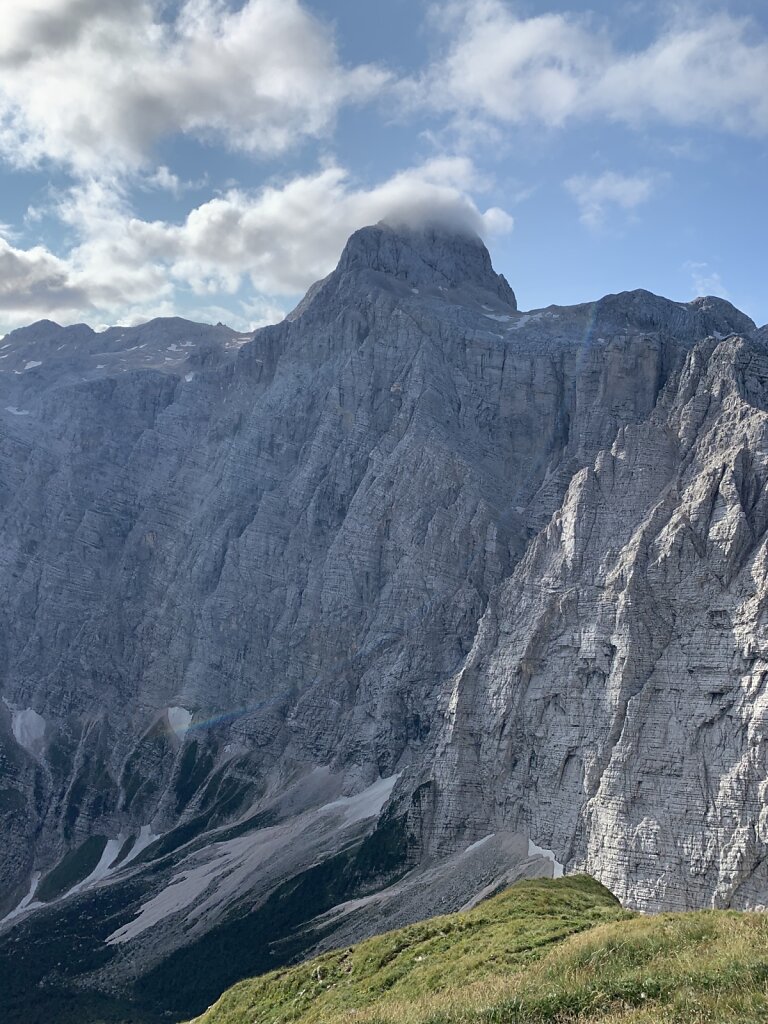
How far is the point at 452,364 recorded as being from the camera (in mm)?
199125

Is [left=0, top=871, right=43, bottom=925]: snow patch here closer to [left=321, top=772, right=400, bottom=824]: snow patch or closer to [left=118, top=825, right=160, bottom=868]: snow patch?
[left=118, top=825, right=160, bottom=868]: snow patch

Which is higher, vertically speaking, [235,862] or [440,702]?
[440,702]

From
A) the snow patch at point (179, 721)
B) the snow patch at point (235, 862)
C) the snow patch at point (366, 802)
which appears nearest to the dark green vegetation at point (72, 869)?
the snow patch at point (179, 721)

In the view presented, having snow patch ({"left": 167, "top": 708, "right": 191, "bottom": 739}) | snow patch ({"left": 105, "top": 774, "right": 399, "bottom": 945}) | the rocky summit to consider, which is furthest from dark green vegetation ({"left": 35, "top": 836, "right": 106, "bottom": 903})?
snow patch ({"left": 105, "top": 774, "right": 399, "bottom": 945})

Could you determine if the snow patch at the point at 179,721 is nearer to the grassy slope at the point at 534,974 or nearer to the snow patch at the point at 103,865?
the snow patch at the point at 103,865

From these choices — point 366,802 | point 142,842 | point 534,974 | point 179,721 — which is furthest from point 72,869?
point 534,974

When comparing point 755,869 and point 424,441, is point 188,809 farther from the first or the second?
point 755,869

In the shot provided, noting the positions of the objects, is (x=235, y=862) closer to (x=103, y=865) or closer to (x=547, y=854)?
(x=103, y=865)

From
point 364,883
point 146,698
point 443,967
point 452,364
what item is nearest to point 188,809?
point 146,698

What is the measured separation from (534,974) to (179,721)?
163841 mm

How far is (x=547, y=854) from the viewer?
11000cm

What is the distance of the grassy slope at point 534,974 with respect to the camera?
94.1 feet

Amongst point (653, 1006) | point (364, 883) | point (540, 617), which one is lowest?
point (364, 883)

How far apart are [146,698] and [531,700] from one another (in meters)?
99.9
